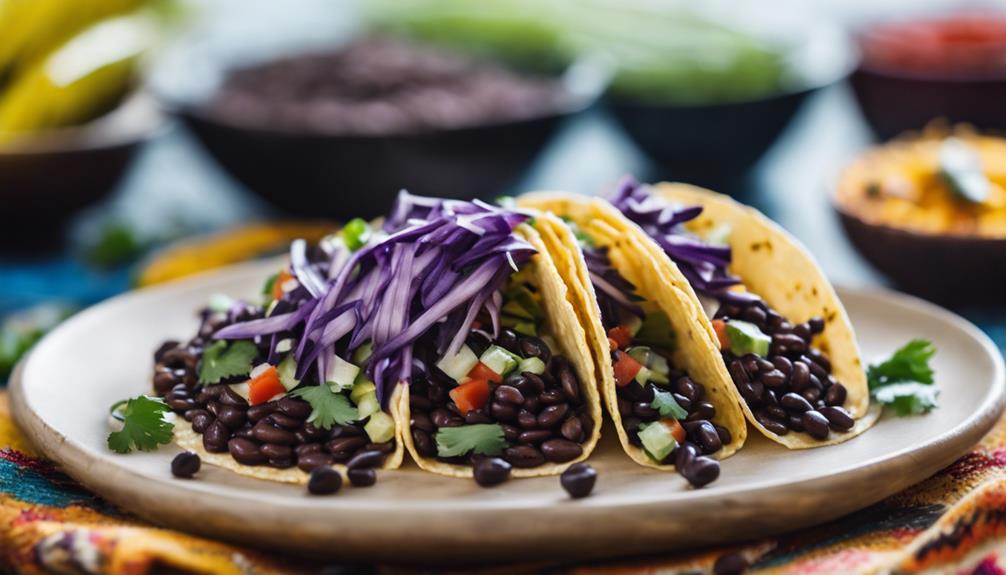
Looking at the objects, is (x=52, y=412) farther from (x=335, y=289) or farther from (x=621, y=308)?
(x=621, y=308)

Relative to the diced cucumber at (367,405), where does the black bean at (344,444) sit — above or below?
below

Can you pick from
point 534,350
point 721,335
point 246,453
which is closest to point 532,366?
point 534,350

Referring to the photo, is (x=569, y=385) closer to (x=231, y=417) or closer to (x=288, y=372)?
(x=288, y=372)

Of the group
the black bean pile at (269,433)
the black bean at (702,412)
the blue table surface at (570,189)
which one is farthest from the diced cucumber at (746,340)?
the blue table surface at (570,189)

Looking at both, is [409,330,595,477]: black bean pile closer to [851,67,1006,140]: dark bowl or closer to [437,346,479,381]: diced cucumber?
[437,346,479,381]: diced cucumber

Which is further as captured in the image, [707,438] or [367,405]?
[367,405]

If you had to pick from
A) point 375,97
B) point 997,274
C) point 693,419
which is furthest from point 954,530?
point 375,97

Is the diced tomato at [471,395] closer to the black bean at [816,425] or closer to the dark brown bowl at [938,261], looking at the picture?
the black bean at [816,425]
